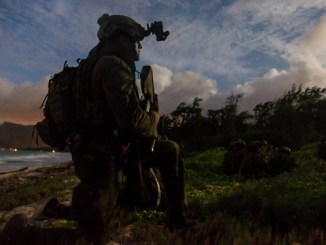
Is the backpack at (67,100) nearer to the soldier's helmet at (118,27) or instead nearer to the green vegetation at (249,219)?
the soldier's helmet at (118,27)

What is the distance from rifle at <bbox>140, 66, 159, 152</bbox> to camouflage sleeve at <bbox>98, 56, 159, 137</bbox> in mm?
343

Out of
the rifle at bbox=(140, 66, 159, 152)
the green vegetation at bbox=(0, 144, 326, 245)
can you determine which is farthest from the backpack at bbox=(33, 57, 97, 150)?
the green vegetation at bbox=(0, 144, 326, 245)

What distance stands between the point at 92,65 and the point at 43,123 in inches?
43.1

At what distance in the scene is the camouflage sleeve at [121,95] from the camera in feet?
15.3

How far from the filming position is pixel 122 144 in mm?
5066

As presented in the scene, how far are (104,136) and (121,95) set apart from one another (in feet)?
2.01

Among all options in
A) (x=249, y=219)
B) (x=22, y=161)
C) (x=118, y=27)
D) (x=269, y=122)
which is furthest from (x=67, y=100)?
(x=22, y=161)

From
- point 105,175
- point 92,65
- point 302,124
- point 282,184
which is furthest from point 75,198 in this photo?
point 302,124

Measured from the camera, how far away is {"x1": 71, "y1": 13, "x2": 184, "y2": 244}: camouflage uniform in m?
4.70

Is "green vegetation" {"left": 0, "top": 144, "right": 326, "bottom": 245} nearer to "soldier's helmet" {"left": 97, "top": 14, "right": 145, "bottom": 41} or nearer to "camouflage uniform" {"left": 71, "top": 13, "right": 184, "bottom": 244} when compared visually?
"camouflage uniform" {"left": 71, "top": 13, "right": 184, "bottom": 244}

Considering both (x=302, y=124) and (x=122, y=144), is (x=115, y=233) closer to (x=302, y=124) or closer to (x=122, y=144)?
(x=122, y=144)

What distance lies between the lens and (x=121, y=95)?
464 cm

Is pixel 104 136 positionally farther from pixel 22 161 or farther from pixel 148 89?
pixel 22 161

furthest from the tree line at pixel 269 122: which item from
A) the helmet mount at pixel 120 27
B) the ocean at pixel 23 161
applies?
the helmet mount at pixel 120 27
